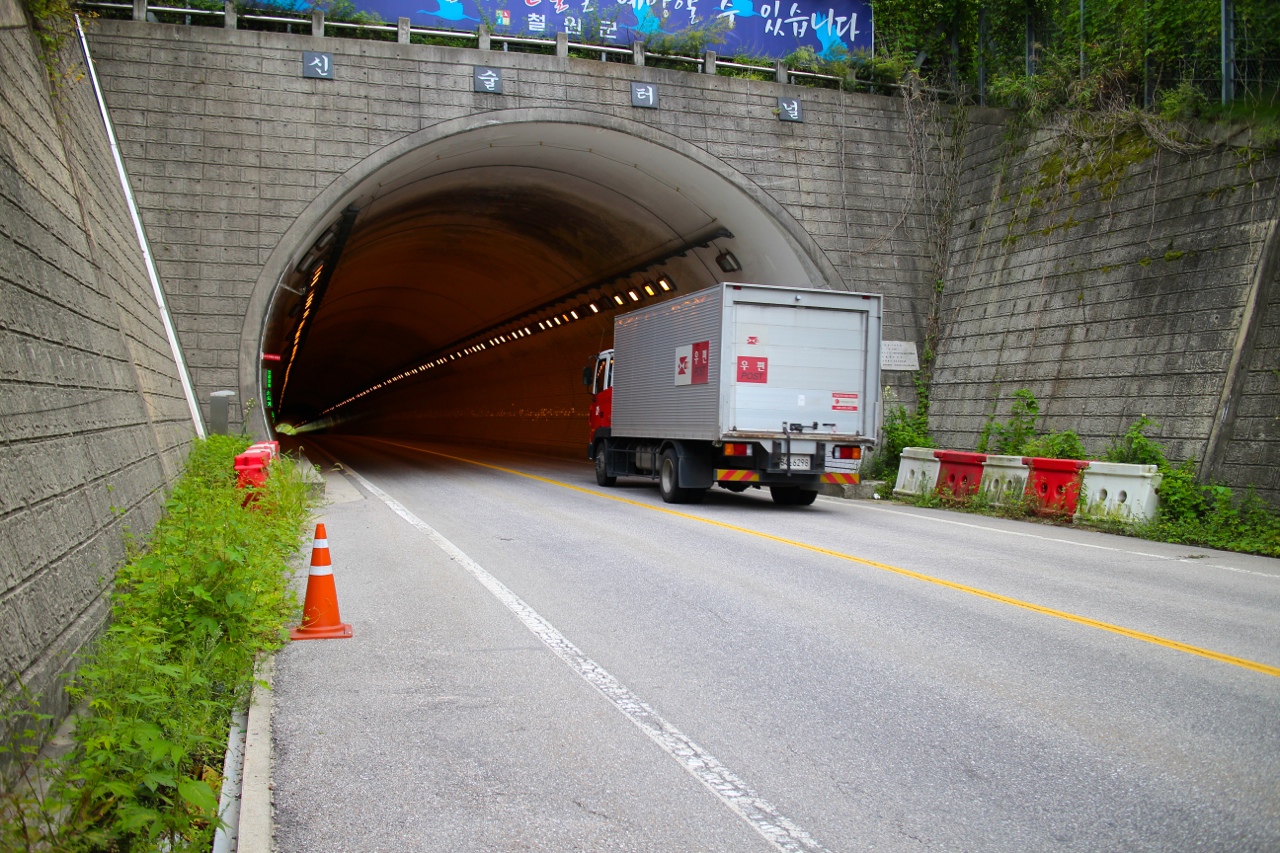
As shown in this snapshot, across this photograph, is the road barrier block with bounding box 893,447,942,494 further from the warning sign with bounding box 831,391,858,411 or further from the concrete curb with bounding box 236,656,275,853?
the concrete curb with bounding box 236,656,275,853

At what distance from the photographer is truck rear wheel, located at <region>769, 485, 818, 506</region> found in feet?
50.7

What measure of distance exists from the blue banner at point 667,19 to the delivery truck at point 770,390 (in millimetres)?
7385

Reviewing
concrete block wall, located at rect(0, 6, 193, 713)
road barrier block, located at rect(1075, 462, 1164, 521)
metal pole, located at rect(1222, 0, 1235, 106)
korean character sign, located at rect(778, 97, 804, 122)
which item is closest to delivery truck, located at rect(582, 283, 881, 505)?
road barrier block, located at rect(1075, 462, 1164, 521)

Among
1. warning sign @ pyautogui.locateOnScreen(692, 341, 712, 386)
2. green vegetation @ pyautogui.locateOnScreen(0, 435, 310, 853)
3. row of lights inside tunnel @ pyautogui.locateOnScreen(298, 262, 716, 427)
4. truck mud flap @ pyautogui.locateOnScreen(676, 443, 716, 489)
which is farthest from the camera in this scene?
row of lights inside tunnel @ pyautogui.locateOnScreen(298, 262, 716, 427)

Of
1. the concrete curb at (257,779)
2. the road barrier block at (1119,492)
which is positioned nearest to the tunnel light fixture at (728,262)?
the road barrier block at (1119,492)

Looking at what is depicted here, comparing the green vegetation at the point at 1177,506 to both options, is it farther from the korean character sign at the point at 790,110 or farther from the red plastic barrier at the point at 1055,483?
the korean character sign at the point at 790,110

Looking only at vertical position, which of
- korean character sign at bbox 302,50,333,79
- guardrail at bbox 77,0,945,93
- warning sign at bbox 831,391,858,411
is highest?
guardrail at bbox 77,0,945,93

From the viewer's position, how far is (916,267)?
20.0 metres

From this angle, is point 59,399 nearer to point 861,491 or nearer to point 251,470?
point 251,470

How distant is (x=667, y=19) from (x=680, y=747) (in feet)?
60.7

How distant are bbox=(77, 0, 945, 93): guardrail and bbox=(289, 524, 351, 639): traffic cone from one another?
48.7 ft

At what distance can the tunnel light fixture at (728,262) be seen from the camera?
2166 centimetres

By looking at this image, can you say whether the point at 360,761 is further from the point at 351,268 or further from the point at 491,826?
the point at 351,268

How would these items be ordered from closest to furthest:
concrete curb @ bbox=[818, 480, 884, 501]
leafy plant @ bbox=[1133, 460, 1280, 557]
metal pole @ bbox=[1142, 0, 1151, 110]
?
leafy plant @ bbox=[1133, 460, 1280, 557], metal pole @ bbox=[1142, 0, 1151, 110], concrete curb @ bbox=[818, 480, 884, 501]
